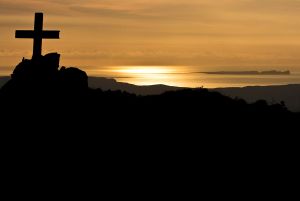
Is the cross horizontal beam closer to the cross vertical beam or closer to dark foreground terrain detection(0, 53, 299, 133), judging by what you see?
the cross vertical beam

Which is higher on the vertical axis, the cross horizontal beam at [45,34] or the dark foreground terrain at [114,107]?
the cross horizontal beam at [45,34]

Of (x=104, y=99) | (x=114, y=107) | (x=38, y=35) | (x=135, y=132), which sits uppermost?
(x=38, y=35)

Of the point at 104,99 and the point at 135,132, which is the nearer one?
the point at 135,132

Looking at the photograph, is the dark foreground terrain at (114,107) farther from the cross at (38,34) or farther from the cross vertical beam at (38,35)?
the cross at (38,34)

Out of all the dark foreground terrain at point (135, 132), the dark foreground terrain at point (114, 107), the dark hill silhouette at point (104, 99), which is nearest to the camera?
the dark foreground terrain at point (135, 132)

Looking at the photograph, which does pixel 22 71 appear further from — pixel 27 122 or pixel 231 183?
pixel 231 183

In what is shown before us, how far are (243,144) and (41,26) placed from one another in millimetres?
12472

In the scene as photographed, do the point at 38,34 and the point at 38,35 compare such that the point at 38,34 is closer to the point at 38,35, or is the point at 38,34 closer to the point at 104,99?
the point at 38,35

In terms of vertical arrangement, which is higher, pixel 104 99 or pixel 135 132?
pixel 104 99

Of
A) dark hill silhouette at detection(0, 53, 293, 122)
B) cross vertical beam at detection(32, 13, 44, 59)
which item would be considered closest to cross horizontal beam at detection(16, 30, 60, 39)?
cross vertical beam at detection(32, 13, 44, 59)

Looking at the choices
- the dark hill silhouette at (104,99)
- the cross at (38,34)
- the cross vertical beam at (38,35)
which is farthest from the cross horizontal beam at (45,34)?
the dark hill silhouette at (104,99)

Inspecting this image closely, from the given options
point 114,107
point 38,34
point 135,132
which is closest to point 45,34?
point 38,34

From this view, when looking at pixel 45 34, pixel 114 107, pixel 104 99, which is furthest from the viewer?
pixel 45 34

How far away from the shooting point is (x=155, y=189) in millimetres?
23938
